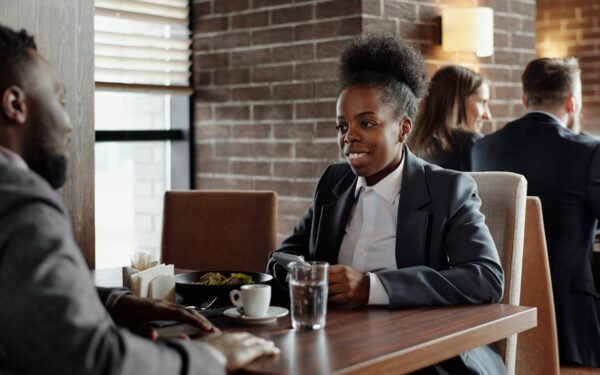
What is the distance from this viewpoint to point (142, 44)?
3955 mm

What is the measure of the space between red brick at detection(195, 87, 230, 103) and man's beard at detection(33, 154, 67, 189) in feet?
9.20

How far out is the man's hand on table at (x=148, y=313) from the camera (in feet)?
5.06

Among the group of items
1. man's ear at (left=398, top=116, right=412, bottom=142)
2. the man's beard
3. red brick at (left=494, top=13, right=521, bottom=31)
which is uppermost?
red brick at (left=494, top=13, right=521, bottom=31)

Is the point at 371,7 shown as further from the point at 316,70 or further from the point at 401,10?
the point at 316,70

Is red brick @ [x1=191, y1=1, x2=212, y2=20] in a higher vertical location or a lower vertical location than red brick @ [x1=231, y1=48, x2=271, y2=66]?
higher

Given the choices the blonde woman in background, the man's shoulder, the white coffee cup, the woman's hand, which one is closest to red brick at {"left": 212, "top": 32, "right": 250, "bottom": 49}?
the blonde woman in background

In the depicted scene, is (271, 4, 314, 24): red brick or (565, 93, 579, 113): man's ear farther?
(271, 4, 314, 24): red brick

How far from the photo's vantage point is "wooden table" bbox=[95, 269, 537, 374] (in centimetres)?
133

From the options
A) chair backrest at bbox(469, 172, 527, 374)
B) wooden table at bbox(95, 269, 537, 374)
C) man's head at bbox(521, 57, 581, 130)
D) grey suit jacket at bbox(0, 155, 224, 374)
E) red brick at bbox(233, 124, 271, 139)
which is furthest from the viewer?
red brick at bbox(233, 124, 271, 139)

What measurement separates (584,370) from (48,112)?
2071 mm

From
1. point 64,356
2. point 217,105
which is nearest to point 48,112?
point 64,356

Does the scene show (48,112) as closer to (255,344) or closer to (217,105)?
(255,344)

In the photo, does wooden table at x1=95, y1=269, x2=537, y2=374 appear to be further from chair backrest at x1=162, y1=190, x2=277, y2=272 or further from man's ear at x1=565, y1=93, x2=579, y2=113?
man's ear at x1=565, y1=93, x2=579, y2=113

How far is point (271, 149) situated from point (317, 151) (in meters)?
0.30
